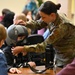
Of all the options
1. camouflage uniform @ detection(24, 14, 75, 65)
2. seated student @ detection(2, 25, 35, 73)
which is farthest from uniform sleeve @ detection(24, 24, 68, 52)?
seated student @ detection(2, 25, 35, 73)

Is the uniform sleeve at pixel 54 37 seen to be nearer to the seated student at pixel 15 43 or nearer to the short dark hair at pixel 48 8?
the short dark hair at pixel 48 8

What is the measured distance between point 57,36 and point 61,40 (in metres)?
0.11

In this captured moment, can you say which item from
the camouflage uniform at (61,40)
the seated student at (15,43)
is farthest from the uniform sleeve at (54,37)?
the seated student at (15,43)

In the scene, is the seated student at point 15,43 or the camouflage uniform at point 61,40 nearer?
the camouflage uniform at point 61,40

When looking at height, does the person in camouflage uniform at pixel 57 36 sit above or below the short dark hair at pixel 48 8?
below

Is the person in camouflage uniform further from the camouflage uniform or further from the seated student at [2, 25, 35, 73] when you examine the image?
the seated student at [2, 25, 35, 73]

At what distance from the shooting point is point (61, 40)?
2.35 m

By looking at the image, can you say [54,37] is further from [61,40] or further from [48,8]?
[48,8]

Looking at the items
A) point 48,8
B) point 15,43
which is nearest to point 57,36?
point 48,8

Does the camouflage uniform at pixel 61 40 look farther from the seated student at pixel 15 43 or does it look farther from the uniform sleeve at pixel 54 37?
the seated student at pixel 15 43

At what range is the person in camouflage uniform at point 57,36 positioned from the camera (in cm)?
226

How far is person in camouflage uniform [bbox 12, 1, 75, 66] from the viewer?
2258 mm

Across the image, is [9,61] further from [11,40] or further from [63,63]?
[63,63]

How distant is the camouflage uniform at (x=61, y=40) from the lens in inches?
88.7
